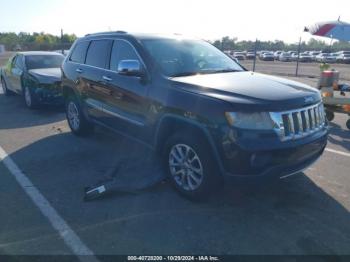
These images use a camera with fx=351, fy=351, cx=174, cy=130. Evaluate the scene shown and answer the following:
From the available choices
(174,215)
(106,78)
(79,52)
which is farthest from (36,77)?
(174,215)

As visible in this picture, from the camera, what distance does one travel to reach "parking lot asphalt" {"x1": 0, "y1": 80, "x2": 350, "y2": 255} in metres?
3.19

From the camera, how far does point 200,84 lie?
3.85 metres

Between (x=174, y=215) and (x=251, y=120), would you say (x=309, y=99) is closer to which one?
(x=251, y=120)

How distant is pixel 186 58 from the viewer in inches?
184

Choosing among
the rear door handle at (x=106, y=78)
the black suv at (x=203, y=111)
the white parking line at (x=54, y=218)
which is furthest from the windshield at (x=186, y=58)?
the white parking line at (x=54, y=218)

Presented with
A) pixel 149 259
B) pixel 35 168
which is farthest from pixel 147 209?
pixel 35 168

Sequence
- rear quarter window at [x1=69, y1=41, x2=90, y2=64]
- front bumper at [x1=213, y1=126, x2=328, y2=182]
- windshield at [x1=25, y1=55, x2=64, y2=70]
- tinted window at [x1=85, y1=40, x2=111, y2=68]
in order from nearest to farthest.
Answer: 1. front bumper at [x1=213, y1=126, x2=328, y2=182]
2. tinted window at [x1=85, y1=40, x2=111, y2=68]
3. rear quarter window at [x1=69, y1=41, x2=90, y2=64]
4. windshield at [x1=25, y1=55, x2=64, y2=70]

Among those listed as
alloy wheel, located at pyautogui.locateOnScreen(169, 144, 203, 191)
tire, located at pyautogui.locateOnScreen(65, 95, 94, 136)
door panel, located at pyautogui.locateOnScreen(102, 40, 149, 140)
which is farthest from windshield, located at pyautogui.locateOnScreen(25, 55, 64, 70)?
alloy wheel, located at pyautogui.locateOnScreen(169, 144, 203, 191)

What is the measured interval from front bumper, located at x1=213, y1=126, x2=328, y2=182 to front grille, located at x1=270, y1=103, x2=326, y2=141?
83 millimetres

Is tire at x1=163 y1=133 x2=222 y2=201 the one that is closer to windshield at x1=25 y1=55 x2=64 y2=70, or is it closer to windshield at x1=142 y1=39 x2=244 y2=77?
windshield at x1=142 y1=39 x2=244 y2=77

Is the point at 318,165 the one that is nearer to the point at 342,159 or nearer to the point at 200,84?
the point at 342,159

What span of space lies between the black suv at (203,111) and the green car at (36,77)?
3.83m

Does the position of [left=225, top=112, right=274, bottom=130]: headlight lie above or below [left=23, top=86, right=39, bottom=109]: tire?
above

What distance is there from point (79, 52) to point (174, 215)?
12.9ft
